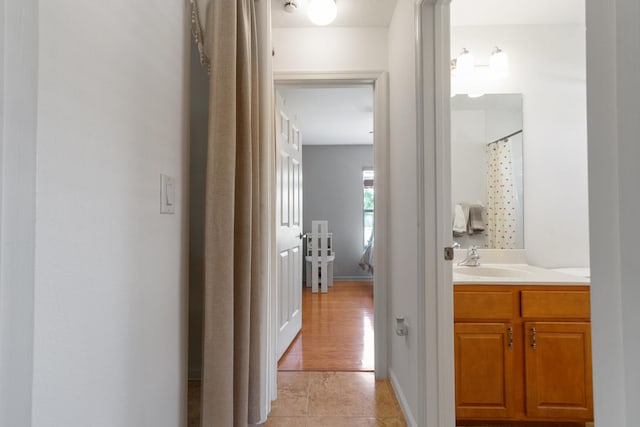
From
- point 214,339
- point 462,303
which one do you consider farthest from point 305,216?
point 214,339

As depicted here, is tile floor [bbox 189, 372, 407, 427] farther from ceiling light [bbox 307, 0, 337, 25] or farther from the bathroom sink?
ceiling light [bbox 307, 0, 337, 25]

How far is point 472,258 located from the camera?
1.98 metres

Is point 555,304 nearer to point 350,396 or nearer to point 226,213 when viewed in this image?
point 350,396

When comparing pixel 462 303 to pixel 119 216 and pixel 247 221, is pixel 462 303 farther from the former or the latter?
pixel 119 216

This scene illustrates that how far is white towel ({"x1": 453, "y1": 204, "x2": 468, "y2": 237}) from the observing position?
2.11 meters

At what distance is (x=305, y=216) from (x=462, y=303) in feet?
14.0

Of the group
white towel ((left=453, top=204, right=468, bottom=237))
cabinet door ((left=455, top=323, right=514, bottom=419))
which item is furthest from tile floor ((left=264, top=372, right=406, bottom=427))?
white towel ((left=453, top=204, right=468, bottom=237))

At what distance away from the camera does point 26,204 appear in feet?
1.59

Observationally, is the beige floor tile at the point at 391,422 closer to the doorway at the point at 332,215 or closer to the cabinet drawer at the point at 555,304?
the doorway at the point at 332,215

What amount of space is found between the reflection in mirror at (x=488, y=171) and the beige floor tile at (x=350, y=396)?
1.11m

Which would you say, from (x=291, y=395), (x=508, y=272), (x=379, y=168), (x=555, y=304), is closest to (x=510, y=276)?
(x=508, y=272)

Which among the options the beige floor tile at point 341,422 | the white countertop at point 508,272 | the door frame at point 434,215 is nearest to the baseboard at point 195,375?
the beige floor tile at point 341,422

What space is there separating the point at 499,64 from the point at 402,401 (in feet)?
7.14

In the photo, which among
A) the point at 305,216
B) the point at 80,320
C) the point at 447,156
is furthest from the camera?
the point at 305,216
